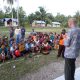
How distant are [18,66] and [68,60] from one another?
357cm

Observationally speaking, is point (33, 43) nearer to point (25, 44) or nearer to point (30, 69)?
point (25, 44)

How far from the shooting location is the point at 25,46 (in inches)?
475

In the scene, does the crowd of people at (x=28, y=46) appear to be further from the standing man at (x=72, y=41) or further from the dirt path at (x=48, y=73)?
the standing man at (x=72, y=41)

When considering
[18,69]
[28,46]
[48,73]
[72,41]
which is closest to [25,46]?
[28,46]

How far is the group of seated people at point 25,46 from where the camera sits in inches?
413

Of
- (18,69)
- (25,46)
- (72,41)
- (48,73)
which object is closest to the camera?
(72,41)

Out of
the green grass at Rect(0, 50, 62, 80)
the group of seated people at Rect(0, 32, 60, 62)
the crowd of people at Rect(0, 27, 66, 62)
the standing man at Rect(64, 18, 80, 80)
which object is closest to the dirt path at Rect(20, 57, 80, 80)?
the green grass at Rect(0, 50, 62, 80)

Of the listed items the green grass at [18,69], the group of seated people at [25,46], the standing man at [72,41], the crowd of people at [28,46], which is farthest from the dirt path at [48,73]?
the group of seated people at [25,46]

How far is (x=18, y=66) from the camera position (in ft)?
28.5

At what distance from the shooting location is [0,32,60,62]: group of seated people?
1048 centimetres

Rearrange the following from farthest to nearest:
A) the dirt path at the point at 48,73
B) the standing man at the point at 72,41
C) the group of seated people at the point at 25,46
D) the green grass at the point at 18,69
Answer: the group of seated people at the point at 25,46, the green grass at the point at 18,69, the dirt path at the point at 48,73, the standing man at the point at 72,41

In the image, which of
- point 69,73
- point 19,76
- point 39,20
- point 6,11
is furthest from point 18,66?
point 39,20

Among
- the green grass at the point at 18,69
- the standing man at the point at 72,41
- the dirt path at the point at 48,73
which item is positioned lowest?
the dirt path at the point at 48,73

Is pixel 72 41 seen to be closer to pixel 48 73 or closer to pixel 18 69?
pixel 48 73
